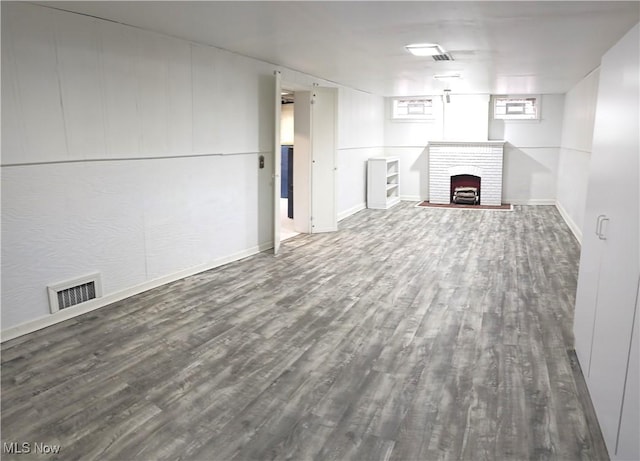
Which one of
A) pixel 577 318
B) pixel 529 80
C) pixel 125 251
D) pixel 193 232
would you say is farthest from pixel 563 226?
pixel 125 251

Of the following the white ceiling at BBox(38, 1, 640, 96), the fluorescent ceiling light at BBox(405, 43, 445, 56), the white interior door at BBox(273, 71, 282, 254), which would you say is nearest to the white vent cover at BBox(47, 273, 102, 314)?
the white ceiling at BBox(38, 1, 640, 96)

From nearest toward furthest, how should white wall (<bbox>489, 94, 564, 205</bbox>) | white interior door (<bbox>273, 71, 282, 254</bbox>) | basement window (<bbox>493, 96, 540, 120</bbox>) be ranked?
white interior door (<bbox>273, 71, 282, 254</bbox>) < white wall (<bbox>489, 94, 564, 205</bbox>) < basement window (<bbox>493, 96, 540, 120</bbox>)

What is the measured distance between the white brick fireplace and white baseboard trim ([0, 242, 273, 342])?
6.14 m

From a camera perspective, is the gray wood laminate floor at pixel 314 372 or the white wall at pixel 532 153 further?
the white wall at pixel 532 153

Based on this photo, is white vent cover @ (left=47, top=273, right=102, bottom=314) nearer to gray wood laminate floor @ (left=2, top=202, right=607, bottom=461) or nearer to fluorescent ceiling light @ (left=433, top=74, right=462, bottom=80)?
gray wood laminate floor @ (left=2, top=202, right=607, bottom=461)

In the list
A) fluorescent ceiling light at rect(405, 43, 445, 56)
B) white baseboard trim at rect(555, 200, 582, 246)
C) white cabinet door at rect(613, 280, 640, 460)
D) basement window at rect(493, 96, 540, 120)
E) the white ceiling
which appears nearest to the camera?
white cabinet door at rect(613, 280, 640, 460)

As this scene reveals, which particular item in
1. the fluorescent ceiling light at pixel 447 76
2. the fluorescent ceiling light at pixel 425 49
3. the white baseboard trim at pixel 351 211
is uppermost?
the fluorescent ceiling light at pixel 447 76

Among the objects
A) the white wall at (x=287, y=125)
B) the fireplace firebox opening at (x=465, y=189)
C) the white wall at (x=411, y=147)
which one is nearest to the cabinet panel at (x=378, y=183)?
the white wall at (x=411, y=147)

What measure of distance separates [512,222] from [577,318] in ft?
17.5

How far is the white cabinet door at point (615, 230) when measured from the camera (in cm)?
203

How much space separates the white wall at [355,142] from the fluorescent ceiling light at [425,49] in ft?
10.8

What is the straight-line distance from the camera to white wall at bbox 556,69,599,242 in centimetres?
638

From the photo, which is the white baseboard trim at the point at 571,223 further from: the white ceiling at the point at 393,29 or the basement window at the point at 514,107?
the white ceiling at the point at 393,29

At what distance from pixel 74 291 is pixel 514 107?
365 inches
